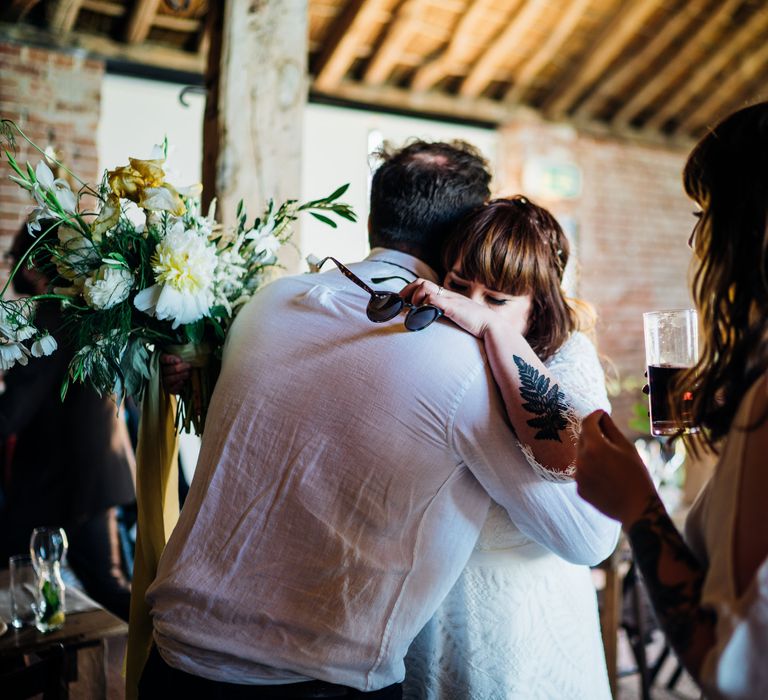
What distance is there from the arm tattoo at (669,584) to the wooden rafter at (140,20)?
15.3 ft

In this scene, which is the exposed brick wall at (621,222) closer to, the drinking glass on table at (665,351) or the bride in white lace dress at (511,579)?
the bride in white lace dress at (511,579)

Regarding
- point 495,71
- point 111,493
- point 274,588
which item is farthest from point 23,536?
point 495,71

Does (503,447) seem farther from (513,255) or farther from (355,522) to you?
(513,255)

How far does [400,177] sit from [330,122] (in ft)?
15.4

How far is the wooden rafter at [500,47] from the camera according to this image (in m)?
5.43

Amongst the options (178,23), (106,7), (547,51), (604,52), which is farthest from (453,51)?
(106,7)

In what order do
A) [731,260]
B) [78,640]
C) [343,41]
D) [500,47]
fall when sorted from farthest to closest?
[500,47] → [343,41] → [78,640] → [731,260]

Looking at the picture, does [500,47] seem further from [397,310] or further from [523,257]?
[397,310]

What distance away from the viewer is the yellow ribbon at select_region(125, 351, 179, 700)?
1.63m

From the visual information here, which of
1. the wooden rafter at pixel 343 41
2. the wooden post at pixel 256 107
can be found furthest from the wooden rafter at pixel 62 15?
the wooden post at pixel 256 107

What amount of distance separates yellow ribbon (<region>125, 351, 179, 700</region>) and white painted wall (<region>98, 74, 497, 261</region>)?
269 centimetres

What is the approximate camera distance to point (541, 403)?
1.16 m

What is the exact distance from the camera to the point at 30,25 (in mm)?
4672

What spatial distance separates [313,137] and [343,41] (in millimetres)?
774
